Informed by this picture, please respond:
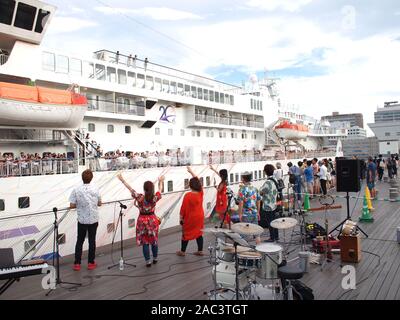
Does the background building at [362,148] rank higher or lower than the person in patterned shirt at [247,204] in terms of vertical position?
higher

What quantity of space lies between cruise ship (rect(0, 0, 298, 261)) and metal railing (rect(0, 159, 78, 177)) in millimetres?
35

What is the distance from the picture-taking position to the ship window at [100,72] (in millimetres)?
18156

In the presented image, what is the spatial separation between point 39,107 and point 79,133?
3345 millimetres

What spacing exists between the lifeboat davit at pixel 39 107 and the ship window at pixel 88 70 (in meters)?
3.60

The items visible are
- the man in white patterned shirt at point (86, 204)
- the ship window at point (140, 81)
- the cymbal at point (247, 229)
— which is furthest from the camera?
the ship window at point (140, 81)

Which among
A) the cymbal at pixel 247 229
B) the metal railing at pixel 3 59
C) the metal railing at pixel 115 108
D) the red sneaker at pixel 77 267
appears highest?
the metal railing at pixel 3 59

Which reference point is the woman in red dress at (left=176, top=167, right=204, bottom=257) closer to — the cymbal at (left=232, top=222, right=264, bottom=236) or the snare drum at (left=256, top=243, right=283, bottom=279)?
the cymbal at (left=232, top=222, right=264, bottom=236)

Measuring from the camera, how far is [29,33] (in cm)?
1438

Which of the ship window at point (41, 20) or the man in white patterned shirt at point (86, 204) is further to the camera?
the ship window at point (41, 20)

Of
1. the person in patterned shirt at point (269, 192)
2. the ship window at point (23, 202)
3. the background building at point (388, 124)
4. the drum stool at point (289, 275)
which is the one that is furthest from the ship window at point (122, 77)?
the background building at point (388, 124)

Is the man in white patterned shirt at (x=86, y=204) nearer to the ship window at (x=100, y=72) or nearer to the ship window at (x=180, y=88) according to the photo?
the ship window at (x=100, y=72)

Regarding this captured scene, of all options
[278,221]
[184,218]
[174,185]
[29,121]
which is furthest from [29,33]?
[278,221]

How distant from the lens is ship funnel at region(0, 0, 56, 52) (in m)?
13.6
